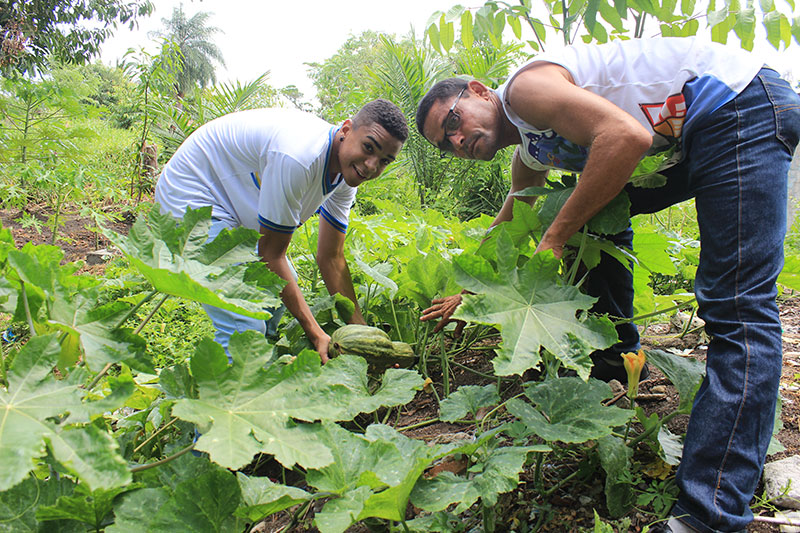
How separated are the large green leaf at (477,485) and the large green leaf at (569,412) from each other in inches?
3.9

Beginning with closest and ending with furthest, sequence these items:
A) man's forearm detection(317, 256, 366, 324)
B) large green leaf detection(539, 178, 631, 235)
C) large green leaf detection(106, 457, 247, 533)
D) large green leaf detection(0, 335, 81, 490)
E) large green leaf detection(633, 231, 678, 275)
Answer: large green leaf detection(0, 335, 81, 490)
large green leaf detection(106, 457, 247, 533)
large green leaf detection(539, 178, 631, 235)
large green leaf detection(633, 231, 678, 275)
man's forearm detection(317, 256, 366, 324)

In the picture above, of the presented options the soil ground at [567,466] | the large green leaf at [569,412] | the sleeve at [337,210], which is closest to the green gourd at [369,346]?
the soil ground at [567,466]

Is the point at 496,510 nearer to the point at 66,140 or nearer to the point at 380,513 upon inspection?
the point at 380,513

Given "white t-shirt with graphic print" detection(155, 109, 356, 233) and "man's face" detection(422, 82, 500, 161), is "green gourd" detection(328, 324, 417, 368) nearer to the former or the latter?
"white t-shirt with graphic print" detection(155, 109, 356, 233)

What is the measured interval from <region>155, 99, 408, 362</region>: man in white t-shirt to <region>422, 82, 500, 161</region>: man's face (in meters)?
0.29

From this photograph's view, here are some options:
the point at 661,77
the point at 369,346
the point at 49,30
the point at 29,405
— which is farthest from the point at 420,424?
the point at 49,30

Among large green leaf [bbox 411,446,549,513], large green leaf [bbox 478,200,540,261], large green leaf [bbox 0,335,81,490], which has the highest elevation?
large green leaf [bbox 0,335,81,490]

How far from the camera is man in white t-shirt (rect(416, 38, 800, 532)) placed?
4.27ft

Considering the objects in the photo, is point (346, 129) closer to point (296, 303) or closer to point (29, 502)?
point (296, 303)

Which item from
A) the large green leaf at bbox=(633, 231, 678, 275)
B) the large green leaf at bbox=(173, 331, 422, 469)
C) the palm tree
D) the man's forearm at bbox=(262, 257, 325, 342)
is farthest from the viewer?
the palm tree

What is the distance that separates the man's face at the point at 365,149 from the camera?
224 cm

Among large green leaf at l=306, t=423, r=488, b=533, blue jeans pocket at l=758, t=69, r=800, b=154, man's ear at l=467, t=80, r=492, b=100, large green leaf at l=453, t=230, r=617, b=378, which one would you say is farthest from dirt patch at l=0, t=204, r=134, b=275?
blue jeans pocket at l=758, t=69, r=800, b=154

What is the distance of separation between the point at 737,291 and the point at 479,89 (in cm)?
116

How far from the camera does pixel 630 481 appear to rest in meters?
1.40
